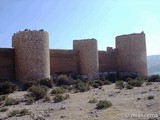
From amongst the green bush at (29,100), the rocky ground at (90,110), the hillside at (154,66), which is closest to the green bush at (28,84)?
the green bush at (29,100)

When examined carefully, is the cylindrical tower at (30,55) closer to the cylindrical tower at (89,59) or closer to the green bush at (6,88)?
the green bush at (6,88)

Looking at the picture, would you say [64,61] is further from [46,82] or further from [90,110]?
[90,110]

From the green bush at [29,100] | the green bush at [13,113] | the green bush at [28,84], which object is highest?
the green bush at [28,84]

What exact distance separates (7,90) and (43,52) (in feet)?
15.5

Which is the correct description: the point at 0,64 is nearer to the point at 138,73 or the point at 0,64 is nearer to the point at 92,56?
the point at 92,56

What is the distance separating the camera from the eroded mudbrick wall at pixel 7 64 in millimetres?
19359

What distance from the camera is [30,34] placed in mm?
20172

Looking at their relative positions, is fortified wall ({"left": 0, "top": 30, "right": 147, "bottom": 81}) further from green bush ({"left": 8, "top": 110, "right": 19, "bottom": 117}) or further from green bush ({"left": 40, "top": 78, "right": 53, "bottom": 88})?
green bush ({"left": 8, "top": 110, "right": 19, "bottom": 117})

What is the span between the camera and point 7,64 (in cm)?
1973

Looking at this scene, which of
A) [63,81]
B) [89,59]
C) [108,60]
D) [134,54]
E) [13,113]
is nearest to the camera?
[13,113]

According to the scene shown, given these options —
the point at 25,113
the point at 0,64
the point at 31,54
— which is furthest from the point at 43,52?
the point at 25,113

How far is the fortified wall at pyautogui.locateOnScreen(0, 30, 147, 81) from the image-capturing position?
19812 millimetres

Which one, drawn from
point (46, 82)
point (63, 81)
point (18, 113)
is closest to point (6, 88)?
point (46, 82)

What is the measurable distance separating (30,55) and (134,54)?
12.3 meters
